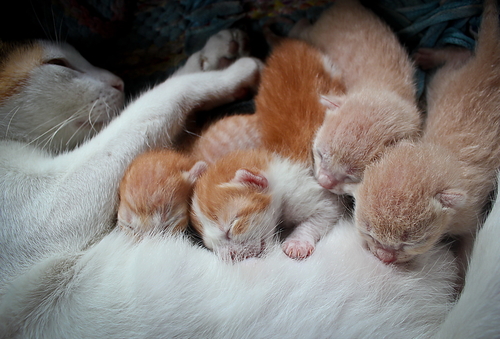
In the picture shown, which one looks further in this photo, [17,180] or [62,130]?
[62,130]

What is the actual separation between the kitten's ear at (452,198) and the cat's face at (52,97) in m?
1.25

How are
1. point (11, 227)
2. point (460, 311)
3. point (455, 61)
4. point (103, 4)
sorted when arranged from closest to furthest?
point (460, 311), point (11, 227), point (455, 61), point (103, 4)

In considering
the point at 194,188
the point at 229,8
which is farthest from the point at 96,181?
the point at 229,8

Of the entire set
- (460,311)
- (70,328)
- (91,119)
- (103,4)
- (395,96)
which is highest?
(103,4)

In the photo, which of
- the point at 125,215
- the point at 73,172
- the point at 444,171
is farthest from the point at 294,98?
the point at 73,172

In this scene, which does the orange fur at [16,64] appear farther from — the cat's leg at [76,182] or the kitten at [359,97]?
the kitten at [359,97]

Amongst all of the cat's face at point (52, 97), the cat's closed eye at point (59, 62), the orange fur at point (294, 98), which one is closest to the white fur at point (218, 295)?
the orange fur at point (294, 98)

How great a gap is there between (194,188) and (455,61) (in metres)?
1.07

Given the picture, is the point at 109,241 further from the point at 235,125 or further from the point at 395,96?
the point at 395,96

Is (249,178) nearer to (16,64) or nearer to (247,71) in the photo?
(247,71)

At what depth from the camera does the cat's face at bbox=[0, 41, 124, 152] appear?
1.35m

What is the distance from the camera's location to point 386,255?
3.36 feet

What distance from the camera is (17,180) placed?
1.19 metres

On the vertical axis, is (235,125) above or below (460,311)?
above
